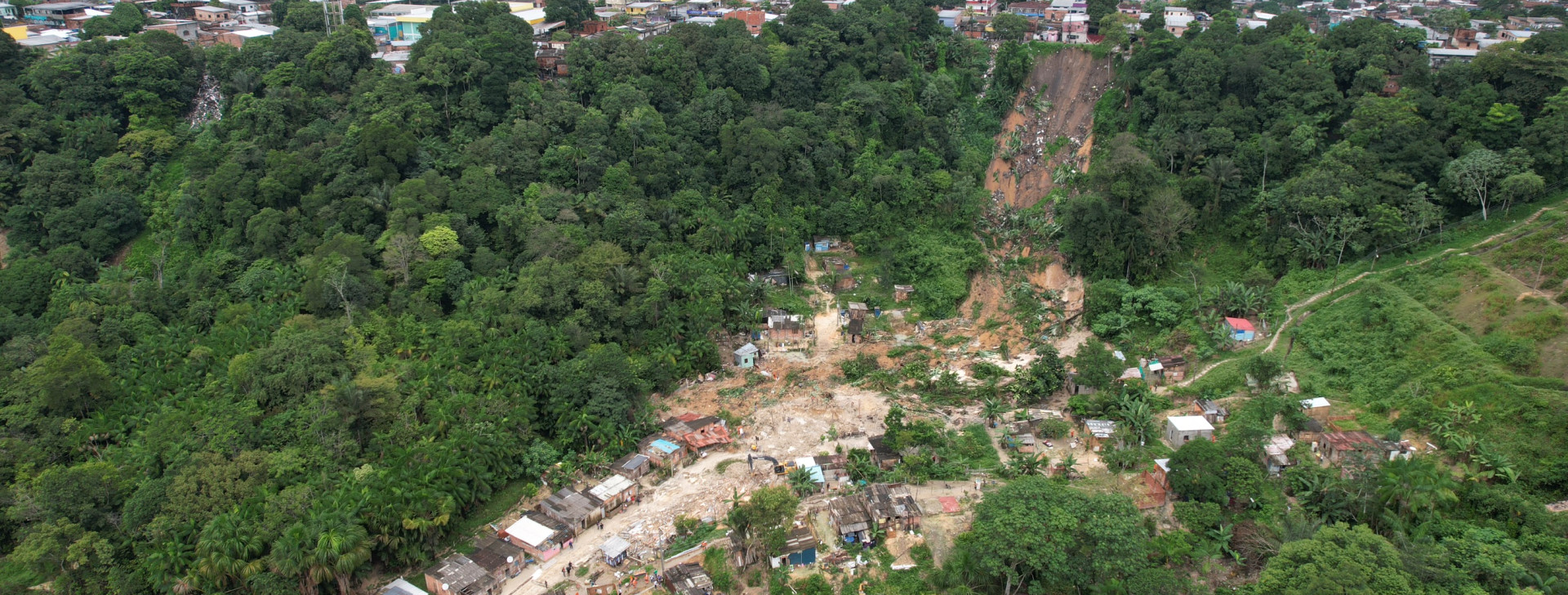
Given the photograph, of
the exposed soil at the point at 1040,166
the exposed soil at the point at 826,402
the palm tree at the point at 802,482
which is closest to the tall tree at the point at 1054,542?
the exposed soil at the point at 826,402

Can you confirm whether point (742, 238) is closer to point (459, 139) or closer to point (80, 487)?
point (459, 139)

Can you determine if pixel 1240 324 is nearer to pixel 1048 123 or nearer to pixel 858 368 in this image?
pixel 858 368

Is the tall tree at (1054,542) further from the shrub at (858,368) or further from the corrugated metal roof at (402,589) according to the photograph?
the corrugated metal roof at (402,589)

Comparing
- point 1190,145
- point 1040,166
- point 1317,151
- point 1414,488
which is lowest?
point 1414,488

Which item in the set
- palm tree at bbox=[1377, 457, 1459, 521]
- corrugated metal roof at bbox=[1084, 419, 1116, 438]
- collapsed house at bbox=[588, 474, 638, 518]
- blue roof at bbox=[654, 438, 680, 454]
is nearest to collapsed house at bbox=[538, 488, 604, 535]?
collapsed house at bbox=[588, 474, 638, 518]

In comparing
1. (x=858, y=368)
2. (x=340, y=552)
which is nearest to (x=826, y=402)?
(x=858, y=368)
